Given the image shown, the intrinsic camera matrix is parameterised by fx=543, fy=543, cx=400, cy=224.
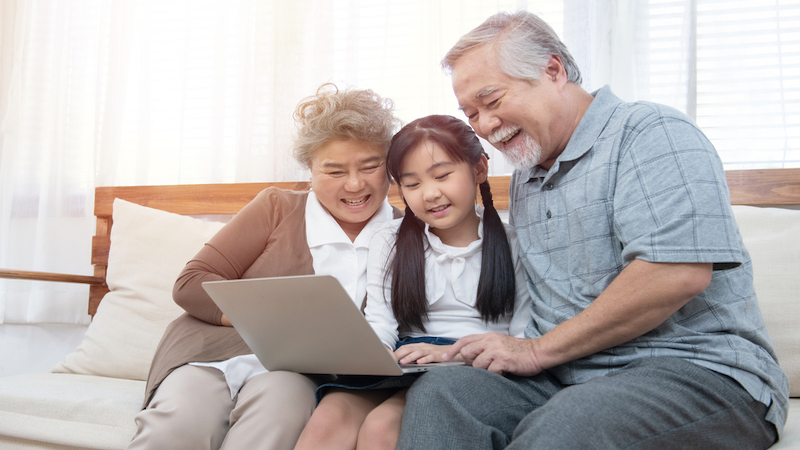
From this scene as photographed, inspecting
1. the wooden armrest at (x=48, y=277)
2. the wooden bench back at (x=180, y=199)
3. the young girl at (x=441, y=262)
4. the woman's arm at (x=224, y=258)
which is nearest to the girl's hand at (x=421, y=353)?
the young girl at (x=441, y=262)

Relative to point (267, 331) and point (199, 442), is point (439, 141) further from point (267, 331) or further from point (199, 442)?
point (199, 442)

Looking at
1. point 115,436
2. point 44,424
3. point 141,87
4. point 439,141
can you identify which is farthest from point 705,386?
point 141,87

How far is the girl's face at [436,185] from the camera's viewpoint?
126 centimetres

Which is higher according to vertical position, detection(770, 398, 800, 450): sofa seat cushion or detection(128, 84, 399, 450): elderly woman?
detection(128, 84, 399, 450): elderly woman

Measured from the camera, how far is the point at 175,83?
2275mm

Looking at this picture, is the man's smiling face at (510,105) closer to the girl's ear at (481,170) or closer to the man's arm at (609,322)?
the girl's ear at (481,170)

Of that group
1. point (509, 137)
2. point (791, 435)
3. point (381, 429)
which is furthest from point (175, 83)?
point (791, 435)

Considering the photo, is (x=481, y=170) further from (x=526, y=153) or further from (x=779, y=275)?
(x=779, y=275)

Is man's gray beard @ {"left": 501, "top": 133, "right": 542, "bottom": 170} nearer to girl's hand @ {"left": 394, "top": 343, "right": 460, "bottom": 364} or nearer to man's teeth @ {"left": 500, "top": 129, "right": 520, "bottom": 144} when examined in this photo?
man's teeth @ {"left": 500, "top": 129, "right": 520, "bottom": 144}

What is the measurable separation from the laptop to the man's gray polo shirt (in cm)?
31

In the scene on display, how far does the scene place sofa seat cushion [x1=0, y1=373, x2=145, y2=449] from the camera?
1281 millimetres

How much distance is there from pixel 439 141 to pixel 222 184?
1.12 m

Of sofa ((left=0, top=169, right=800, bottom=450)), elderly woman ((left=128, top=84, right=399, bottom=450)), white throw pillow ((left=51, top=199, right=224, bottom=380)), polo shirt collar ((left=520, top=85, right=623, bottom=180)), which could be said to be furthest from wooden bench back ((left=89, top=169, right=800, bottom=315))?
polo shirt collar ((left=520, top=85, right=623, bottom=180))

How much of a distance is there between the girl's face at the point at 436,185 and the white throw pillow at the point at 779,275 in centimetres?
79
